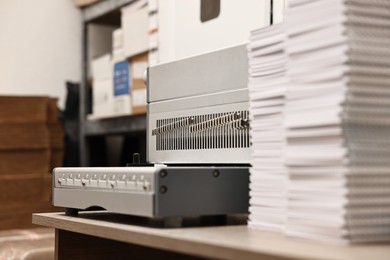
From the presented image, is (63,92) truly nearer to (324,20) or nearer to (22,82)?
(22,82)

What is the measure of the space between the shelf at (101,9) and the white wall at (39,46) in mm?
131

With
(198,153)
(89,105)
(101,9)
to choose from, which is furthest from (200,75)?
(89,105)

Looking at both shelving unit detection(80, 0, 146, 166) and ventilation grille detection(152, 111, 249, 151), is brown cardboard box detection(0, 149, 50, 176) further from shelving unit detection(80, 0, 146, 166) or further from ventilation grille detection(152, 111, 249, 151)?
ventilation grille detection(152, 111, 249, 151)

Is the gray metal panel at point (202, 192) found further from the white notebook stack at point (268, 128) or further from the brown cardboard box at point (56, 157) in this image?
the brown cardboard box at point (56, 157)

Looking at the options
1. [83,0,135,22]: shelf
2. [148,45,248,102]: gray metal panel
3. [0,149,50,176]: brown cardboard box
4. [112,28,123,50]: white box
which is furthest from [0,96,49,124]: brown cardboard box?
[148,45,248,102]: gray metal panel

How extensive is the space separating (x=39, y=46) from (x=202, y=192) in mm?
2450

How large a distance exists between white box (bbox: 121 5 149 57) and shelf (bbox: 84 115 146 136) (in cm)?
29

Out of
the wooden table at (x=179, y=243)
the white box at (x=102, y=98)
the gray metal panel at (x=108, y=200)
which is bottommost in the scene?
the wooden table at (x=179, y=243)

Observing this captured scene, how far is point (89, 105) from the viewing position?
3.32m

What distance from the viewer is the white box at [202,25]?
6.20 ft

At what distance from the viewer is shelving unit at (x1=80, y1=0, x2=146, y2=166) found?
3039 mm

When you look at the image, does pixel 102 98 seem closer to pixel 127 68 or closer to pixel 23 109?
pixel 127 68

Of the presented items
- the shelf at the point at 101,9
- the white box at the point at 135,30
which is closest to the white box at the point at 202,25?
the white box at the point at 135,30

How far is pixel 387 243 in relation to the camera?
923mm
